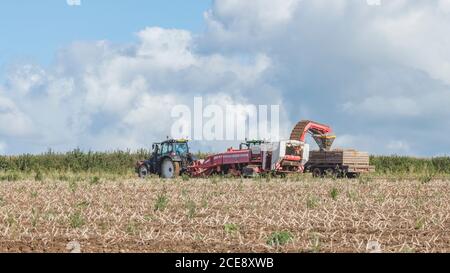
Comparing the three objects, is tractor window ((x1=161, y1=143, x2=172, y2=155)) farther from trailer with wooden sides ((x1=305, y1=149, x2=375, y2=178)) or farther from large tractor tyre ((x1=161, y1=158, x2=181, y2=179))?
trailer with wooden sides ((x1=305, y1=149, x2=375, y2=178))

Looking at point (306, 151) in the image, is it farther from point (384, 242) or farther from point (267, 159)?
point (384, 242)

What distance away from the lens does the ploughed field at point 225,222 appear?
38.6 ft

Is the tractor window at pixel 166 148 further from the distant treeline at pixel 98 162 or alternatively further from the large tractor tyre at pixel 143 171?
the distant treeline at pixel 98 162

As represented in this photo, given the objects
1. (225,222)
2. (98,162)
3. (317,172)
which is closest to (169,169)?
(317,172)

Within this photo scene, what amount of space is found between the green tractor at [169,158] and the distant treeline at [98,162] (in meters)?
15.8

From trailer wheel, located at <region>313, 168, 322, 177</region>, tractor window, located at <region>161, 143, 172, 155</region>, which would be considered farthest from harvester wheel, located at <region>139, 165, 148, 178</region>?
trailer wheel, located at <region>313, 168, 322, 177</region>

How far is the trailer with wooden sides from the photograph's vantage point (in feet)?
135

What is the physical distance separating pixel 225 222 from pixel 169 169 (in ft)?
87.0

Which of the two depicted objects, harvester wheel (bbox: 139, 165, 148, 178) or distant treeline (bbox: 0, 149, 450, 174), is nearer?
harvester wheel (bbox: 139, 165, 148, 178)

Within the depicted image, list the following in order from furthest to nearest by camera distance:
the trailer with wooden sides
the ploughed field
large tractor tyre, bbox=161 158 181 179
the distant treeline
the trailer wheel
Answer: the distant treeline → the trailer wheel → the trailer with wooden sides → large tractor tyre, bbox=161 158 181 179 → the ploughed field

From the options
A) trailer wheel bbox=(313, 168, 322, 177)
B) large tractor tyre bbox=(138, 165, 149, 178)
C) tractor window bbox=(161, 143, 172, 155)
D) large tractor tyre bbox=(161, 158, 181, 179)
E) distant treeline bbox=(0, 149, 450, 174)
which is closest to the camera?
large tractor tyre bbox=(161, 158, 181, 179)

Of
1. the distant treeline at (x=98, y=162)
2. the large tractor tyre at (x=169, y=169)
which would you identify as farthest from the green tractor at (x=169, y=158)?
the distant treeline at (x=98, y=162)

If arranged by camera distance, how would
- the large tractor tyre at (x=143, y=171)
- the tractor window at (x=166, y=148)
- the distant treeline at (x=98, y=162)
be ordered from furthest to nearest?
the distant treeline at (x=98, y=162) < the large tractor tyre at (x=143, y=171) < the tractor window at (x=166, y=148)
